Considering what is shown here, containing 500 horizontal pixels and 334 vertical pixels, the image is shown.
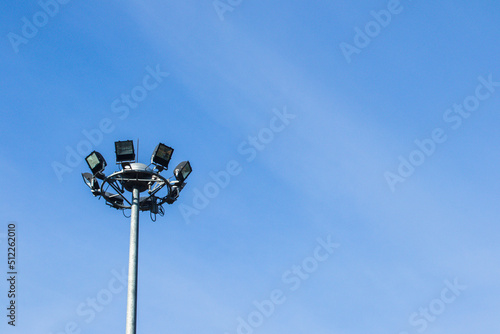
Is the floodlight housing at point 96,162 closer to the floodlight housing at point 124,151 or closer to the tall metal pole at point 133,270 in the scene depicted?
the floodlight housing at point 124,151

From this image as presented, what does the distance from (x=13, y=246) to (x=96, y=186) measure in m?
6.01

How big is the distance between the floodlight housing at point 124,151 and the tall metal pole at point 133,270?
133 cm

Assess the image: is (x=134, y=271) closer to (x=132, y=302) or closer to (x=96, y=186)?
(x=132, y=302)

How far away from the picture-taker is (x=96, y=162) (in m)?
24.8

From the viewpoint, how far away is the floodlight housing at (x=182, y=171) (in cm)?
2514

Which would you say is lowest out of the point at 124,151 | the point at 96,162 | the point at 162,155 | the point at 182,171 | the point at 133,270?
the point at 133,270

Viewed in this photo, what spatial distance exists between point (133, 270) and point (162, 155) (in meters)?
4.08

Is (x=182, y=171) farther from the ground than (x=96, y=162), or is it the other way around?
(x=96, y=162)

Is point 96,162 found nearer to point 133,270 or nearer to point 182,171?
point 182,171

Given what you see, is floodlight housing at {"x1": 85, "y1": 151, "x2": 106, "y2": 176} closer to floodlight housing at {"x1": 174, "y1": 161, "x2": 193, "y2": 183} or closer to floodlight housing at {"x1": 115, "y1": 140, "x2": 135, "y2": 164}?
floodlight housing at {"x1": 115, "y1": 140, "x2": 135, "y2": 164}

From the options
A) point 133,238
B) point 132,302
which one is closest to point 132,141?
point 133,238

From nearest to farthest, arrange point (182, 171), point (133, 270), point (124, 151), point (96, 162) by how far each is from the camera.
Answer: point (133, 270) < point (124, 151) < point (96, 162) < point (182, 171)

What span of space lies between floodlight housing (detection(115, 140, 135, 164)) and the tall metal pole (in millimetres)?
1328

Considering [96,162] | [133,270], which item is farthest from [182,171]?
[133,270]
